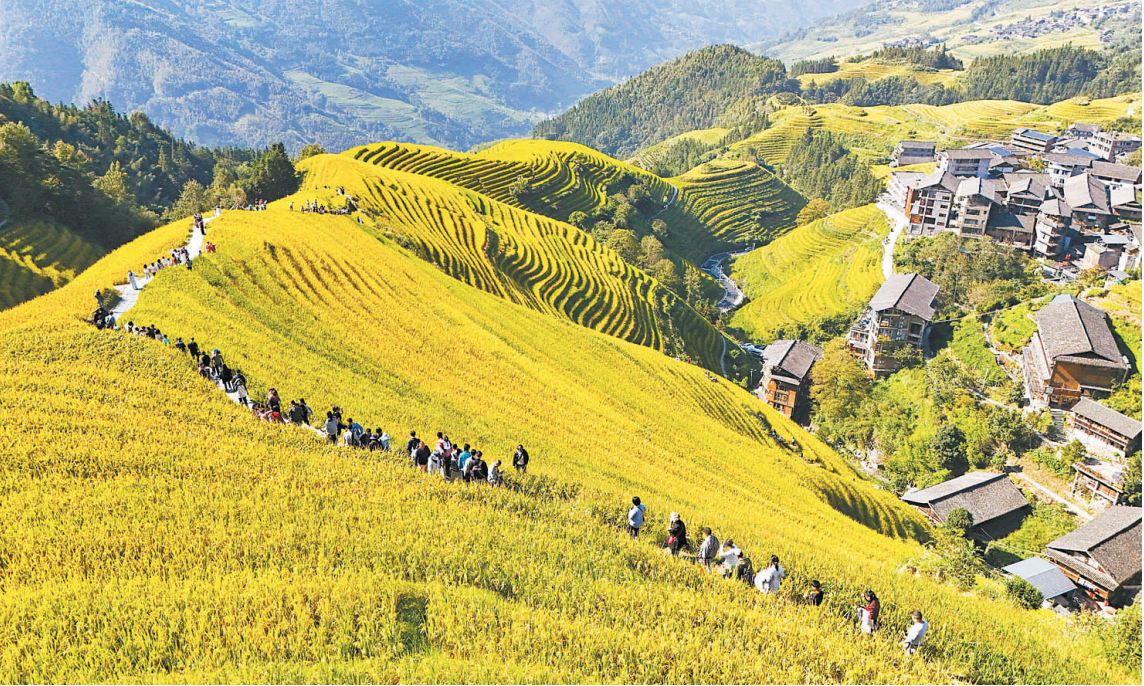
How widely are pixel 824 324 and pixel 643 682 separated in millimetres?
89835

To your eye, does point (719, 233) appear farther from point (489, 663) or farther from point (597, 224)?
point (489, 663)

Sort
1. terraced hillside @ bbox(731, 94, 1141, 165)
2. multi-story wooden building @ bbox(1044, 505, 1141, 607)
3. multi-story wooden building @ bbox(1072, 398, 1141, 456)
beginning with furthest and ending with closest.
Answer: terraced hillside @ bbox(731, 94, 1141, 165), multi-story wooden building @ bbox(1072, 398, 1141, 456), multi-story wooden building @ bbox(1044, 505, 1141, 607)

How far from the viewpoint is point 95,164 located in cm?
10381

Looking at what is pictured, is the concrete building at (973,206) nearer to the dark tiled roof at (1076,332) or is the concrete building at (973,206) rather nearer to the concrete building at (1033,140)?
the dark tiled roof at (1076,332)

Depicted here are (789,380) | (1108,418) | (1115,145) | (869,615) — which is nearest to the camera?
(869,615)

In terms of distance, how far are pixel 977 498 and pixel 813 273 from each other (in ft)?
211

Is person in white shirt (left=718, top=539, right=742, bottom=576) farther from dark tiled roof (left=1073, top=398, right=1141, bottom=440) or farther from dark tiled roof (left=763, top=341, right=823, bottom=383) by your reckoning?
dark tiled roof (left=763, top=341, right=823, bottom=383)

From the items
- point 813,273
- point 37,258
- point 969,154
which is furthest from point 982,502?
point 969,154

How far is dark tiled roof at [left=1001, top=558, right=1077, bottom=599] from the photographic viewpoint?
41.5 m

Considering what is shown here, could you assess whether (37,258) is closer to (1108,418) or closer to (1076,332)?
(1108,418)

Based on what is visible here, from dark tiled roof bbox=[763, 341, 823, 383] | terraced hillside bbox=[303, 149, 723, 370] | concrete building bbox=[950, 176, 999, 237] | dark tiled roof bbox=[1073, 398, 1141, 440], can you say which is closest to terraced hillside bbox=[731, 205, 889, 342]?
concrete building bbox=[950, 176, 999, 237]

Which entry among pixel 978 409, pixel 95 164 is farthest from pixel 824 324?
pixel 95 164

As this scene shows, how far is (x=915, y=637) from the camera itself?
13648mm

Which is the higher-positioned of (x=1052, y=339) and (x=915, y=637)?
(x=1052, y=339)
